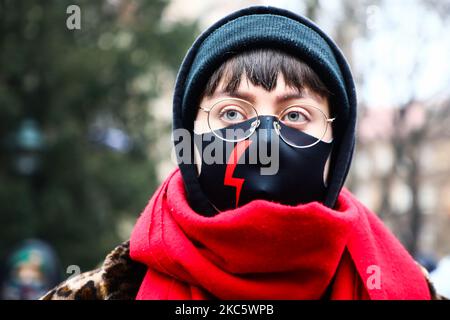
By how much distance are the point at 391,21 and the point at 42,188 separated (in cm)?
661

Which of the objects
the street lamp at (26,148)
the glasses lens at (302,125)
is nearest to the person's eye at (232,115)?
the glasses lens at (302,125)

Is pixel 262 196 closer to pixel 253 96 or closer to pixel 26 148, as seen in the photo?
pixel 253 96

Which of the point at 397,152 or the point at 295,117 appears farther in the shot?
the point at 397,152

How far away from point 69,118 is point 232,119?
901cm

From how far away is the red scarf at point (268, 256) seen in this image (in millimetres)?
1697

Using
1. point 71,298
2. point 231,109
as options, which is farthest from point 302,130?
point 71,298

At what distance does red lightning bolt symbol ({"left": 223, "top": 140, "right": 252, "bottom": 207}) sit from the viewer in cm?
186

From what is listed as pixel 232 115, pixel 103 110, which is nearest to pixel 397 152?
pixel 103 110

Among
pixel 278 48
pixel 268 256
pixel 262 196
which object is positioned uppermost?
pixel 278 48

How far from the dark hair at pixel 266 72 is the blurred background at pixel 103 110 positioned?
7.12m

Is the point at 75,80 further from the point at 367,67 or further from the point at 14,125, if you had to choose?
the point at 367,67

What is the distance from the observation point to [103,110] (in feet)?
36.9

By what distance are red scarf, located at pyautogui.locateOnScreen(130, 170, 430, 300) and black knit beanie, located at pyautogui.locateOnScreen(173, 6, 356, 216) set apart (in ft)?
0.31

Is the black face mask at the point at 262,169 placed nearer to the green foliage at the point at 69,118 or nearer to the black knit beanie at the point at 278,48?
the black knit beanie at the point at 278,48
